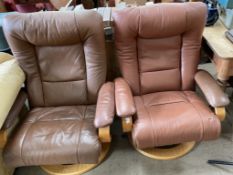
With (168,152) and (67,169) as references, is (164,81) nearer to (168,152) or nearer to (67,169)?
(168,152)

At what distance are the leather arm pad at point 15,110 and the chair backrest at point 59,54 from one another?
0.07 m

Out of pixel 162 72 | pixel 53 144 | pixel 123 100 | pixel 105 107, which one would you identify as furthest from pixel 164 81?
pixel 53 144

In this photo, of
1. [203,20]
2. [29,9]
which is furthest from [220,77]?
[29,9]

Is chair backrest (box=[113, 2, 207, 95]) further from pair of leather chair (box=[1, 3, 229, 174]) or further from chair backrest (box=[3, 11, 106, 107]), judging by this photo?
chair backrest (box=[3, 11, 106, 107])

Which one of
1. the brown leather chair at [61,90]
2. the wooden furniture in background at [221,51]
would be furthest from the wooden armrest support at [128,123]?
the wooden furniture in background at [221,51]

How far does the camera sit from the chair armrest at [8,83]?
4.39 ft

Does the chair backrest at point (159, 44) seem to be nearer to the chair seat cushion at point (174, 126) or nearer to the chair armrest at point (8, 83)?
the chair seat cushion at point (174, 126)

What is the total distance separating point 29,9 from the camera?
76.4 inches

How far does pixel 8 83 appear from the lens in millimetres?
1436

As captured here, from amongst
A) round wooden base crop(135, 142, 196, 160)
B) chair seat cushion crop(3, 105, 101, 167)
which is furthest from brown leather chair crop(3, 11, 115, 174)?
round wooden base crop(135, 142, 196, 160)

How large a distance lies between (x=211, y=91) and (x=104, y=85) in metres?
0.71

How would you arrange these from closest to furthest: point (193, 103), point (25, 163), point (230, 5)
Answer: point (25, 163) → point (193, 103) → point (230, 5)

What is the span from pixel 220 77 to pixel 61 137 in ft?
3.63

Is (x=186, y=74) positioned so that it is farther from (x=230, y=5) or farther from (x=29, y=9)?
(x=29, y=9)
